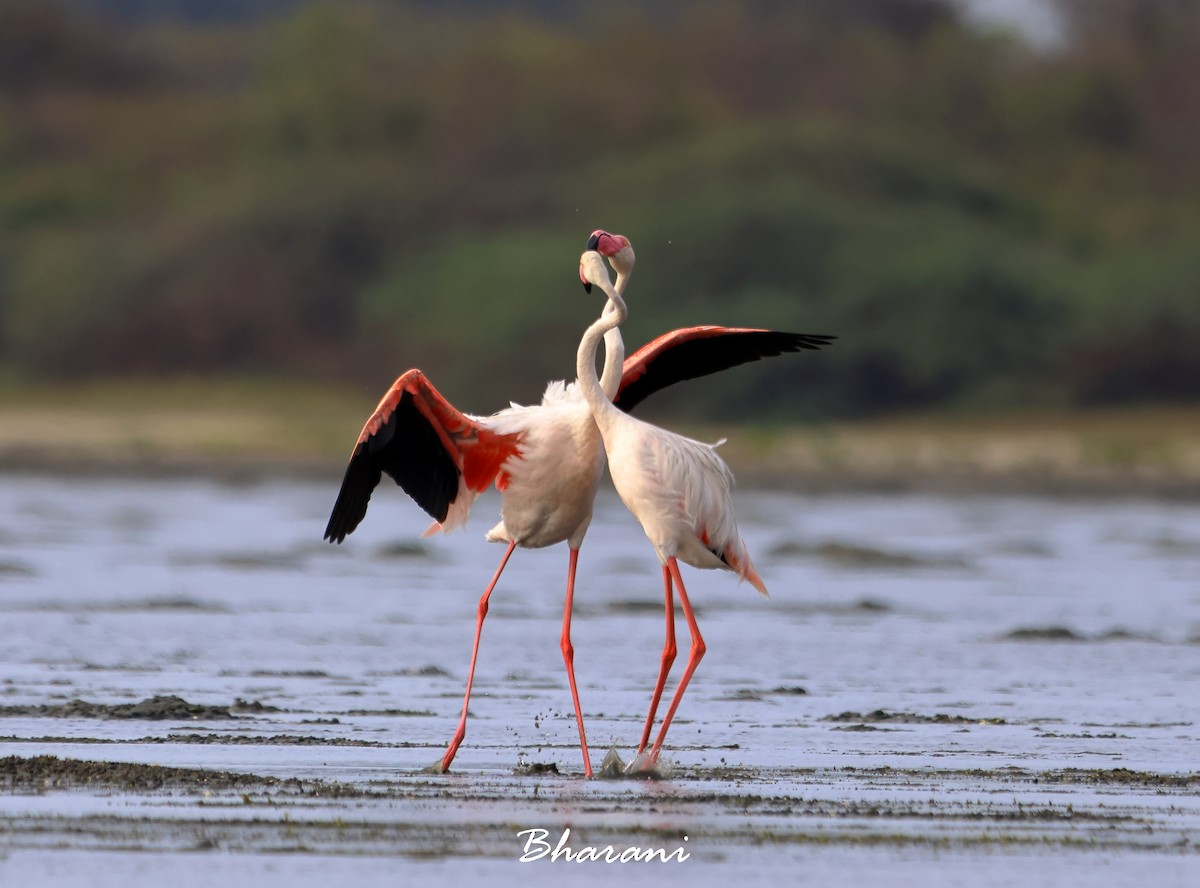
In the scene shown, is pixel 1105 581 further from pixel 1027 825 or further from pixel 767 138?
pixel 767 138

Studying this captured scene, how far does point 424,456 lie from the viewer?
9500mm

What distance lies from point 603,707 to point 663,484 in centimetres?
187

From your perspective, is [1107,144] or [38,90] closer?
[1107,144]

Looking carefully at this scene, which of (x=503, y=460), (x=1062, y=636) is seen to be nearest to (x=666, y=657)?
(x=503, y=460)

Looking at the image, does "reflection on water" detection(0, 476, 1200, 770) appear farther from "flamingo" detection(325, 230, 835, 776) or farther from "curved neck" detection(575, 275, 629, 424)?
"curved neck" detection(575, 275, 629, 424)

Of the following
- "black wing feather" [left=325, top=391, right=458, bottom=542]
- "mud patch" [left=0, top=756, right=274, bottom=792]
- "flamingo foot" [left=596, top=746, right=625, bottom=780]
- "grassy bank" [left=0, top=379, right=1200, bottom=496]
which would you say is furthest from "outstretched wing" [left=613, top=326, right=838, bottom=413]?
"grassy bank" [left=0, top=379, right=1200, bottom=496]

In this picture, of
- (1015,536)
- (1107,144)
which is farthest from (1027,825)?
(1107,144)

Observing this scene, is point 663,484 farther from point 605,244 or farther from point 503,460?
→ point 605,244

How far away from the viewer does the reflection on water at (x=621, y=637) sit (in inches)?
384

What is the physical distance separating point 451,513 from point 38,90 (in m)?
46.0

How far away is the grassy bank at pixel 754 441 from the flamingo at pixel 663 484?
1923 centimetres

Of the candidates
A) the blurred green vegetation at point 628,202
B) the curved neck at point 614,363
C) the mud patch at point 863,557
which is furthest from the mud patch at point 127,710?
the blurred green vegetation at point 628,202

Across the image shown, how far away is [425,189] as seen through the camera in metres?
42.3

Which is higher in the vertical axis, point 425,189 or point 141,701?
point 425,189
